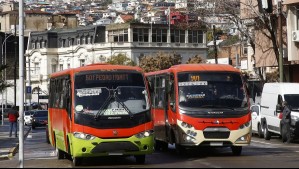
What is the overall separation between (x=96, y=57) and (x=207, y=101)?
92044mm

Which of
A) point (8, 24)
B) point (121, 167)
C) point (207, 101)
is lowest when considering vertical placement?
point (121, 167)

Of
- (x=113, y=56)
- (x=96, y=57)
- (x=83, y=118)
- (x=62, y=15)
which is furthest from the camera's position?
(x=62, y=15)

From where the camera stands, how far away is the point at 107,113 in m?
21.9

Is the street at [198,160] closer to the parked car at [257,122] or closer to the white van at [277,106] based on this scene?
the white van at [277,106]

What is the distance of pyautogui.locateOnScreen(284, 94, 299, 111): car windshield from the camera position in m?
34.4

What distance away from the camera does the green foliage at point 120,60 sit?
342 feet

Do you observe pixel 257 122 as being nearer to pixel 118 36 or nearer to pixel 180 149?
pixel 180 149

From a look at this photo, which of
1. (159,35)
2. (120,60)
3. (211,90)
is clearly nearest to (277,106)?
(211,90)

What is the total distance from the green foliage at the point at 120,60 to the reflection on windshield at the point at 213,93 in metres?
78.5

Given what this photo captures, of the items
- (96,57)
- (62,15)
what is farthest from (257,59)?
(62,15)

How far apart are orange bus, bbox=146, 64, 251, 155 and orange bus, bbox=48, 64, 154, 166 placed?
241cm

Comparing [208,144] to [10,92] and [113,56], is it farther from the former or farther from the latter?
[10,92]

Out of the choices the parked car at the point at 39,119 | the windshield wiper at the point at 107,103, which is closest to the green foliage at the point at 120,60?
the parked car at the point at 39,119

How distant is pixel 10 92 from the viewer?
413 feet
